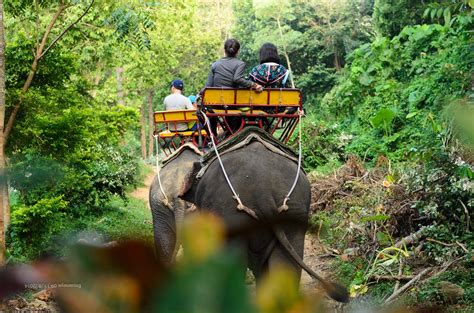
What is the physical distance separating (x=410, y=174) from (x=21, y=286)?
9157 mm

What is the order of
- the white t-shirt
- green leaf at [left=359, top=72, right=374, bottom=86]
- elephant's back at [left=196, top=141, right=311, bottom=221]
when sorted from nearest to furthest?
elephant's back at [left=196, top=141, right=311, bottom=221] → the white t-shirt → green leaf at [left=359, top=72, right=374, bottom=86]

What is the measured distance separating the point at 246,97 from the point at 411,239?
3.00 m

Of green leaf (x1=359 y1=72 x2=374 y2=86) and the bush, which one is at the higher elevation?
green leaf (x1=359 y1=72 x2=374 y2=86)

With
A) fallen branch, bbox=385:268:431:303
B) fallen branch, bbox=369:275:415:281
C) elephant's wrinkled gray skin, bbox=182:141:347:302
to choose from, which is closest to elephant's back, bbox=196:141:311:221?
elephant's wrinkled gray skin, bbox=182:141:347:302

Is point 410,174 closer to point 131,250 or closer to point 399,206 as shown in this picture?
point 399,206

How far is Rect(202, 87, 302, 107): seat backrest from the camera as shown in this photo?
23.1 feet

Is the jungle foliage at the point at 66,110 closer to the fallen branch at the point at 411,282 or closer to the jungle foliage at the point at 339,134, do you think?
the jungle foliage at the point at 339,134

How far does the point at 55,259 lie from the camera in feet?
2.43

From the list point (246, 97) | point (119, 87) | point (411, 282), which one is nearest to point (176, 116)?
point (246, 97)

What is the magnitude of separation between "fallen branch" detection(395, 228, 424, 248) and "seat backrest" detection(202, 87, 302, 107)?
8.54ft

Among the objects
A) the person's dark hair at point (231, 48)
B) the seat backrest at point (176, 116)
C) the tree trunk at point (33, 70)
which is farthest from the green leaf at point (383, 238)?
the tree trunk at point (33, 70)

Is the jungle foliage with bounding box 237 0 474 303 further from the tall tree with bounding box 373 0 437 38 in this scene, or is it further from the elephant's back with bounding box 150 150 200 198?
the elephant's back with bounding box 150 150 200 198

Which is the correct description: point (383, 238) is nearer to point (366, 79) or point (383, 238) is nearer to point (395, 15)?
point (366, 79)

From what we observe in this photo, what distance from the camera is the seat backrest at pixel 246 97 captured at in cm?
705
